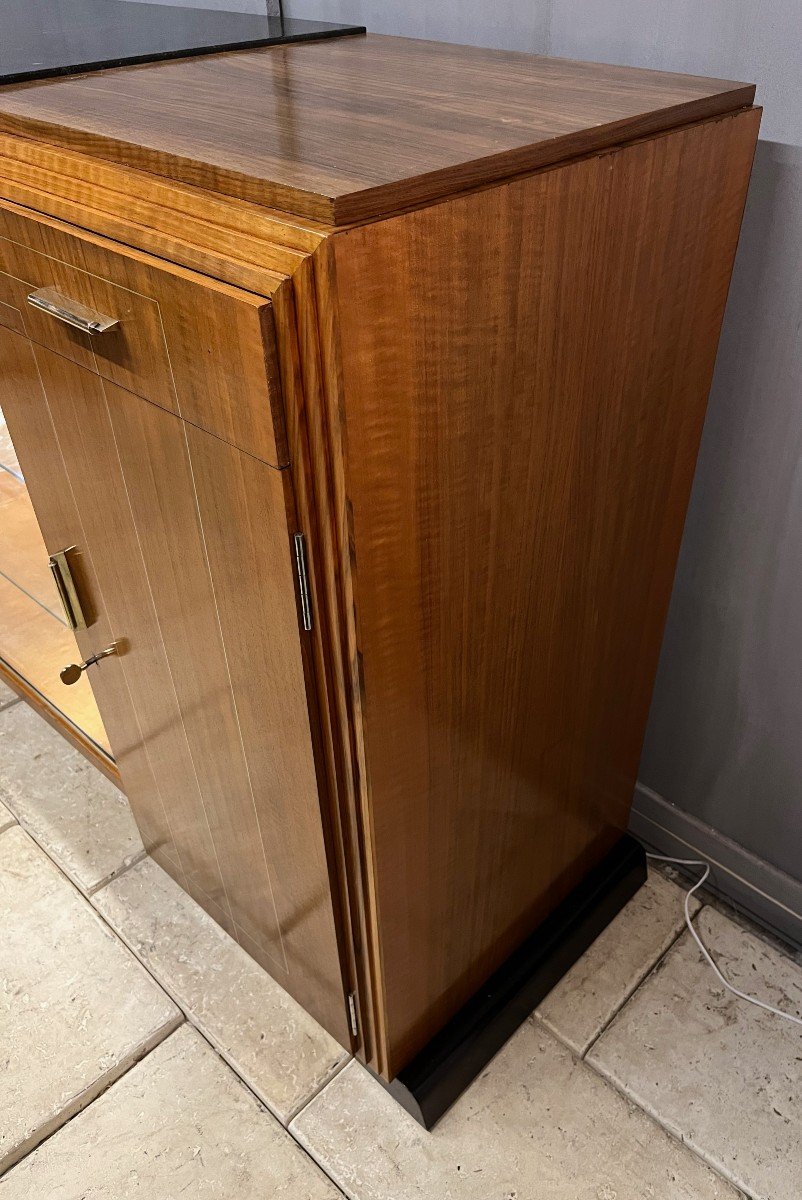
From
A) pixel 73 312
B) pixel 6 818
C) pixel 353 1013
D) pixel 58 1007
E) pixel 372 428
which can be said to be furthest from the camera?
pixel 6 818

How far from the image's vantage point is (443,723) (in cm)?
89

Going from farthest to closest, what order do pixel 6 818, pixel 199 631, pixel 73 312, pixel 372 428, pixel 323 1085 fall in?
pixel 6 818, pixel 323 1085, pixel 199 631, pixel 73 312, pixel 372 428

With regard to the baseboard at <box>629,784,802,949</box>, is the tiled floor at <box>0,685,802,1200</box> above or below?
below

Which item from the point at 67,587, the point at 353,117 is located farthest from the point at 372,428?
the point at 67,587

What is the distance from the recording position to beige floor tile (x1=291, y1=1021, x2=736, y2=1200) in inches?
44.6

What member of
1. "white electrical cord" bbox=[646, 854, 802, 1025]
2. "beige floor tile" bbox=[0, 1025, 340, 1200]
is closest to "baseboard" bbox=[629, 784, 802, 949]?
"white electrical cord" bbox=[646, 854, 802, 1025]

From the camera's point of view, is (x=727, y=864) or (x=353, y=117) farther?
(x=727, y=864)

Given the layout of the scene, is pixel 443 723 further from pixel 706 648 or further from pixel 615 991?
pixel 615 991

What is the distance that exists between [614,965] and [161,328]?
3.73 feet

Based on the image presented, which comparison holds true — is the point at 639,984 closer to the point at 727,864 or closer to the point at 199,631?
the point at 727,864

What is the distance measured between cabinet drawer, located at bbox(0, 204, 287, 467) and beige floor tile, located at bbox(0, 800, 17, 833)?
1.08 m

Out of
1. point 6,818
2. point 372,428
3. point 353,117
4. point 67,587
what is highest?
point 353,117

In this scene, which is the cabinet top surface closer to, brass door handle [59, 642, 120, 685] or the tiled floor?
brass door handle [59, 642, 120, 685]

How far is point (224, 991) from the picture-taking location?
1.37m
